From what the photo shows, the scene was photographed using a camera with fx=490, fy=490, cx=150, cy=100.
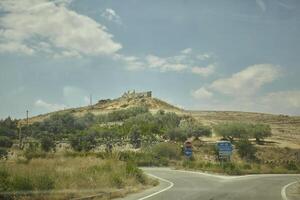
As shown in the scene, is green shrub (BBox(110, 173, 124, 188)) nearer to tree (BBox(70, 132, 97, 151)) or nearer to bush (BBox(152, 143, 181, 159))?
bush (BBox(152, 143, 181, 159))

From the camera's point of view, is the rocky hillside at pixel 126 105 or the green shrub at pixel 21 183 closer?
the green shrub at pixel 21 183

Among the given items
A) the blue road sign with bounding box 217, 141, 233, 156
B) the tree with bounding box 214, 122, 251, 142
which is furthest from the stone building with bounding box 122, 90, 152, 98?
the blue road sign with bounding box 217, 141, 233, 156

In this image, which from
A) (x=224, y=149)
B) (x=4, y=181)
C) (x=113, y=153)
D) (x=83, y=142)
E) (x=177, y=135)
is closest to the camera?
(x=4, y=181)

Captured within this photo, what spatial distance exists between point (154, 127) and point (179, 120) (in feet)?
66.2

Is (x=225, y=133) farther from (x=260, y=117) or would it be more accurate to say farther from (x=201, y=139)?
(x=260, y=117)

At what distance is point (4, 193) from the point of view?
56.5 feet

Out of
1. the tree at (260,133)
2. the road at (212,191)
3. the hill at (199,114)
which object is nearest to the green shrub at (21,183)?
the road at (212,191)

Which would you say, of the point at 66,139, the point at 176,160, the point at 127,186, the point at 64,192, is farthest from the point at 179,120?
the point at 64,192

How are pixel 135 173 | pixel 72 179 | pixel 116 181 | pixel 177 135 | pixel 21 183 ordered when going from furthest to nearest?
pixel 177 135 → pixel 135 173 → pixel 116 181 → pixel 72 179 → pixel 21 183

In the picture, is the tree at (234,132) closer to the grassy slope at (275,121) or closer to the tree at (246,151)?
the grassy slope at (275,121)

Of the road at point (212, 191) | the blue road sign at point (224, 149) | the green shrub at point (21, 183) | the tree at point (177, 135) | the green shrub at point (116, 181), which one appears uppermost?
the tree at point (177, 135)

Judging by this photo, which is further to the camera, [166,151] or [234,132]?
[234,132]

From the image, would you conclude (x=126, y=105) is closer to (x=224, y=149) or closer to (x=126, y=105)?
(x=126, y=105)

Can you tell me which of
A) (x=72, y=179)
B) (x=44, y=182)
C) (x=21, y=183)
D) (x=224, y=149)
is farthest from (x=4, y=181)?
(x=224, y=149)
